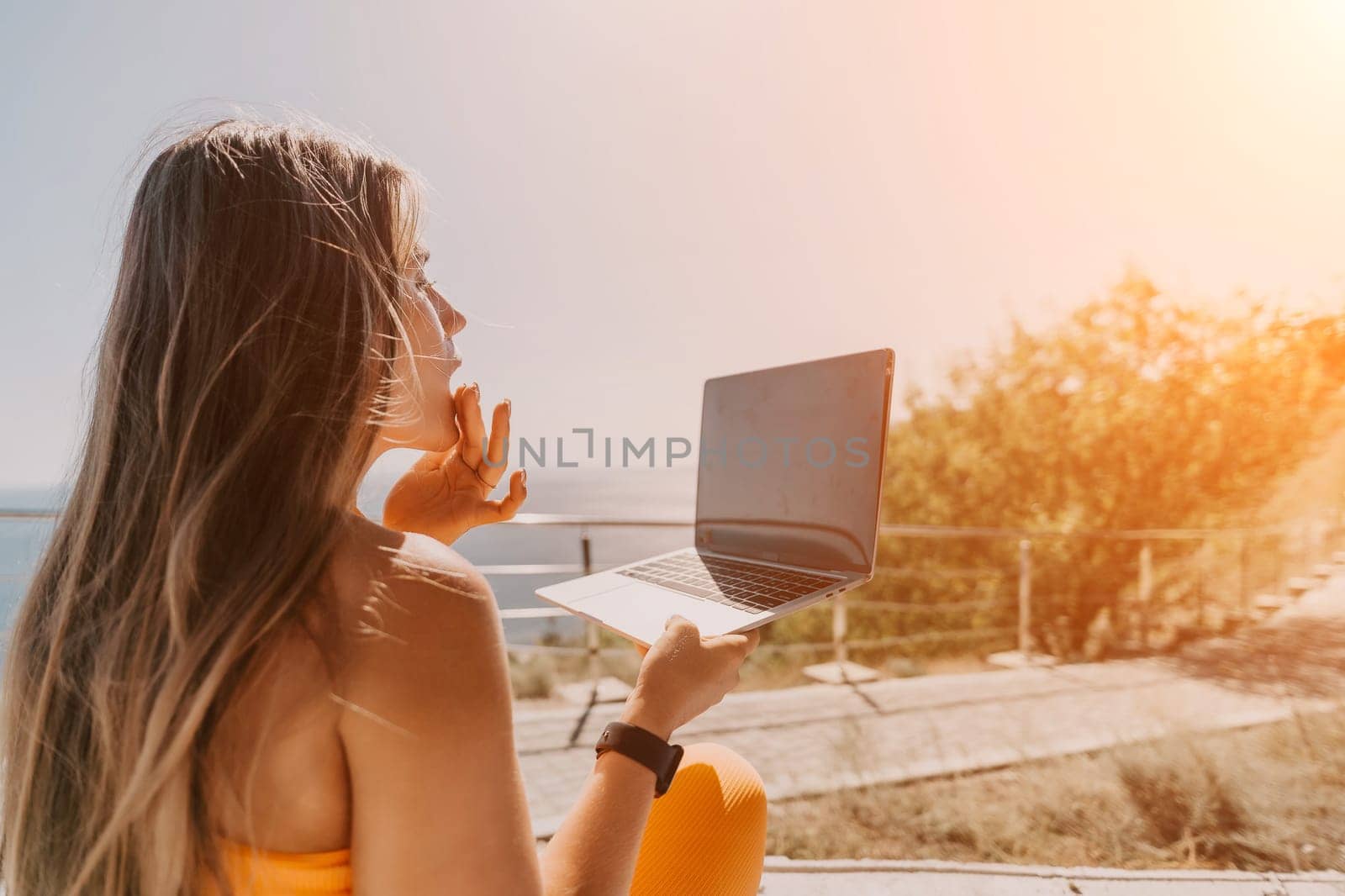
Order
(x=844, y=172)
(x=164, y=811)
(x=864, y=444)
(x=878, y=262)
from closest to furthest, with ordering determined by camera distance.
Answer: (x=164, y=811), (x=864, y=444), (x=844, y=172), (x=878, y=262)

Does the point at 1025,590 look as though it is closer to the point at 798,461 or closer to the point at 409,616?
the point at 798,461

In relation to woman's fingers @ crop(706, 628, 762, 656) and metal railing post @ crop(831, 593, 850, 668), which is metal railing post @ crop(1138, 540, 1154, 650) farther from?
woman's fingers @ crop(706, 628, 762, 656)

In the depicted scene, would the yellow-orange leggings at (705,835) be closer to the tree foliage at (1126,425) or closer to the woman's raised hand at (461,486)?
the woman's raised hand at (461,486)

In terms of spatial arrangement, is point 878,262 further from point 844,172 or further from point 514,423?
point 514,423

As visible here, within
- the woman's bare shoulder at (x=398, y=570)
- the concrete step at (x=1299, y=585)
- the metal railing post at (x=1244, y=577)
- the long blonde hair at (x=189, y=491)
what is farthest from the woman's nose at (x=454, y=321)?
the concrete step at (x=1299, y=585)

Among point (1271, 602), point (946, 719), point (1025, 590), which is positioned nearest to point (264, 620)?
point (946, 719)

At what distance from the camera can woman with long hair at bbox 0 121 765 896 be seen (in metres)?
0.52

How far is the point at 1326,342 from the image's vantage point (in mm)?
5816

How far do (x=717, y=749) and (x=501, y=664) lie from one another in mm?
561

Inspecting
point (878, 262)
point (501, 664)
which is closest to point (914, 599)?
point (878, 262)

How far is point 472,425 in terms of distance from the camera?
1.11 m

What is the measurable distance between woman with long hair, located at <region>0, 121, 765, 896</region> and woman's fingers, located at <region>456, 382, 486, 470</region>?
0.30 meters

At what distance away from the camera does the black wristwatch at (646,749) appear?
28.6 inches

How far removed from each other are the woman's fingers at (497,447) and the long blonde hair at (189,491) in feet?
1.55
